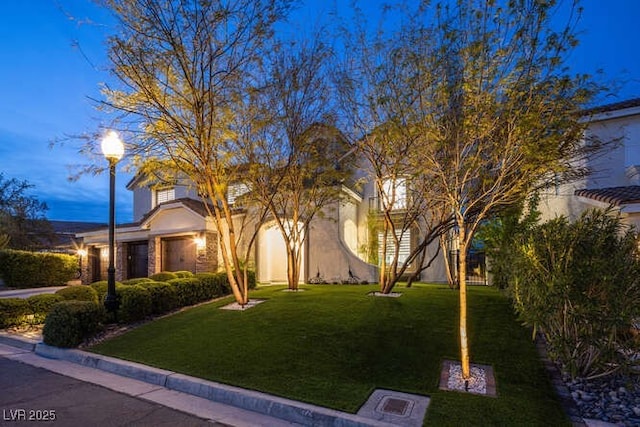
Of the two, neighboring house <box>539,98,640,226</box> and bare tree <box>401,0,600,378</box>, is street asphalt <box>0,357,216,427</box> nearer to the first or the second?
bare tree <box>401,0,600,378</box>

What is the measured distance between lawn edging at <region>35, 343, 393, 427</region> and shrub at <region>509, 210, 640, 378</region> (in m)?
2.84

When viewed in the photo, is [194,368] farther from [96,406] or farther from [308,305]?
[308,305]

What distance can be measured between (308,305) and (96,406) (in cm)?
513

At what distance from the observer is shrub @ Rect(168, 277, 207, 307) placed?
10494 millimetres

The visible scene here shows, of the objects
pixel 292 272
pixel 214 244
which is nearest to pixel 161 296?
pixel 292 272

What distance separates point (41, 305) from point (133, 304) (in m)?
2.94

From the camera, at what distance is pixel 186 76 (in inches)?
336

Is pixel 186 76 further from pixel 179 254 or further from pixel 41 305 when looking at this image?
pixel 179 254

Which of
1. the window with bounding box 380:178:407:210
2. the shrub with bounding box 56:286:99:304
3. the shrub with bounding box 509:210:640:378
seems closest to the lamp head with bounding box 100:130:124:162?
the shrub with bounding box 56:286:99:304

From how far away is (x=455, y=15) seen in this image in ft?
20.2

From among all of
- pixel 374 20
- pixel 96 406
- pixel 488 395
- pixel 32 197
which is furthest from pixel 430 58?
pixel 32 197

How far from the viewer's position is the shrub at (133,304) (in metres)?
8.72

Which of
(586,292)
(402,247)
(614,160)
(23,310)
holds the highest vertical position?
(614,160)

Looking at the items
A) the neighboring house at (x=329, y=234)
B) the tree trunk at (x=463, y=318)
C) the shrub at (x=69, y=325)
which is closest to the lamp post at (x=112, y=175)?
the shrub at (x=69, y=325)
